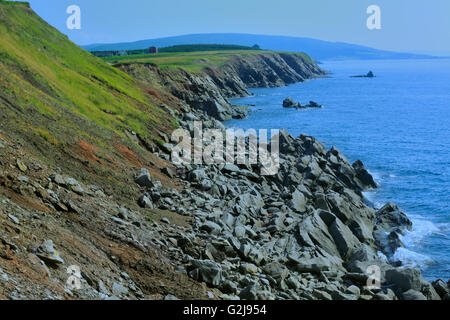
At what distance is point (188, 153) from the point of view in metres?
41.4

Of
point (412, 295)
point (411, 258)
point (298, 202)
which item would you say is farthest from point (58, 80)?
point (412, 295)

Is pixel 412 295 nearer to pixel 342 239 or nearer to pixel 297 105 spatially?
pixel 342 239

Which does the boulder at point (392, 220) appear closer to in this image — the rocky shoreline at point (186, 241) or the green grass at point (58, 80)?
the rocky shoreline at point (186, 241)

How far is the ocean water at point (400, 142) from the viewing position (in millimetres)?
36281

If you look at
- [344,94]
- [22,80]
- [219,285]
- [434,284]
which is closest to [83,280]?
[219,285]

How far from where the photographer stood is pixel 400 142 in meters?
73.8

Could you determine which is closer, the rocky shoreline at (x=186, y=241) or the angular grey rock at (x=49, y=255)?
the angular grey rock at (x=49, y=255)

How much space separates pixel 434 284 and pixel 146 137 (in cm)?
2783

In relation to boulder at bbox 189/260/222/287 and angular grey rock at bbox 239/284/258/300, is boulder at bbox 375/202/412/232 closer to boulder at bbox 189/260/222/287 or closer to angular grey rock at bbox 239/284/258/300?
angular grey rock at bbox 239/284/258/300

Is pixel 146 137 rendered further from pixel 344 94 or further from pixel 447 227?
pixel 344 94

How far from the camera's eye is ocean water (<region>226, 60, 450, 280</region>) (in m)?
36.3

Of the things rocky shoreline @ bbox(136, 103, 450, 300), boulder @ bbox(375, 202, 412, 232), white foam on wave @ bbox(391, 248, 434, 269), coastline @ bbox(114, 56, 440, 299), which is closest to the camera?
rocky shoreline @ bbox(136, 103, 450, 300)

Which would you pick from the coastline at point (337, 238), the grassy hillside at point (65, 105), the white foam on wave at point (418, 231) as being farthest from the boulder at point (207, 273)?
the white foam on wave at point (418, 231)

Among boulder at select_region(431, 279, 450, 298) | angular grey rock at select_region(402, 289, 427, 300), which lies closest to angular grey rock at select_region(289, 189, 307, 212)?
boulder at select_region(431, 279, 450, 298)
